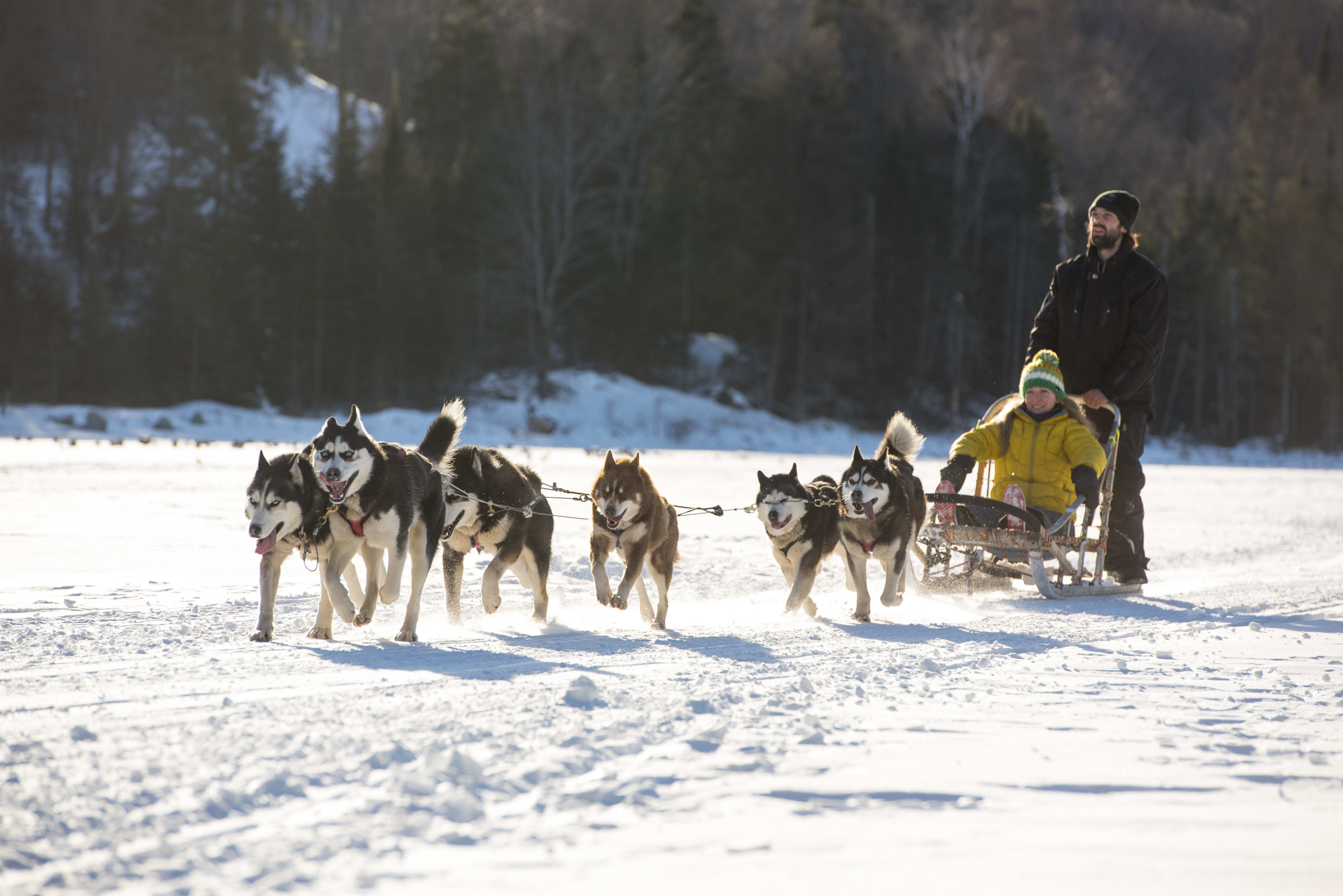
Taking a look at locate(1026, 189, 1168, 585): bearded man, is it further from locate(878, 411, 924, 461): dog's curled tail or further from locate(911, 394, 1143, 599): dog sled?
locate(878, 411, 924, 461): dog's curled tail

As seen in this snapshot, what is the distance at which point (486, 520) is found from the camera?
18.4ft

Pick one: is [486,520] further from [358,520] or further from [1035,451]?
[1035,451]

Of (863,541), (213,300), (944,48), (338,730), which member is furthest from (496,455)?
(944,48)

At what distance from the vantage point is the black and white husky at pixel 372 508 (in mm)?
4738

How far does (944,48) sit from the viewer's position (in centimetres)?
3272

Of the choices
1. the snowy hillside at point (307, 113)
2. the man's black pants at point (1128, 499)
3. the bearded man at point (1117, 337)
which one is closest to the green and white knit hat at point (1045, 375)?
the bearded man at point (1117, 337)

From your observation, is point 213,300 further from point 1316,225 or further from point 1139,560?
point 1316,225

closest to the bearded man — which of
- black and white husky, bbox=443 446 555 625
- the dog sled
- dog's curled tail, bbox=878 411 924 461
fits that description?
the dog sled

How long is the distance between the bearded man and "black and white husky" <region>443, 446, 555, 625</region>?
337 cm

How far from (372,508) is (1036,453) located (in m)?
4.00

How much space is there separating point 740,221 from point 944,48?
9.25 meters

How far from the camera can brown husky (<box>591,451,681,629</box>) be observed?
553 centimetres

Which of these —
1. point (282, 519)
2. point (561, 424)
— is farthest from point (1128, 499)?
point (561, 424)

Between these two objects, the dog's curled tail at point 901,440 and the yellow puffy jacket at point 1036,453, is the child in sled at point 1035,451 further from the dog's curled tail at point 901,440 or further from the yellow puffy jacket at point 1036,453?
the dog's curled tail at point 901,440
